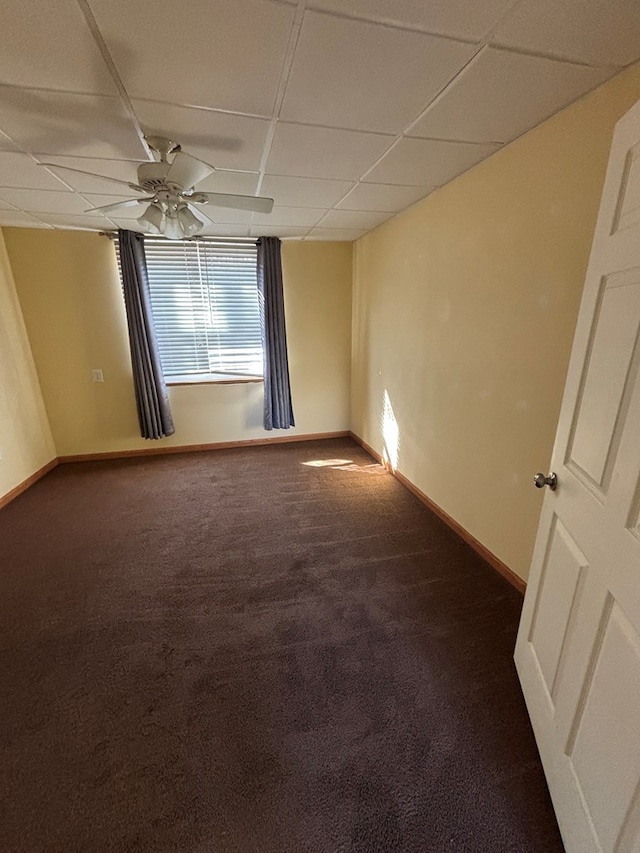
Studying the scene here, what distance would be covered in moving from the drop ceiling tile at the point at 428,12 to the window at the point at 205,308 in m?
3.01

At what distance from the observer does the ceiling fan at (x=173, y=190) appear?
5.08ft

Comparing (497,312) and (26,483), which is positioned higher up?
(497,312)

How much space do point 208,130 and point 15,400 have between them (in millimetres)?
2993

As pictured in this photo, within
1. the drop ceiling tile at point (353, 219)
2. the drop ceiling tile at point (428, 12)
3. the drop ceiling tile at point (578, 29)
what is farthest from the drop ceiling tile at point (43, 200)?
the drop ceiling tile at point (578, 29)

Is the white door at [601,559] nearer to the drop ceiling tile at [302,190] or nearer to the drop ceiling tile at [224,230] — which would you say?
the drop ceiling tile at [302,190]

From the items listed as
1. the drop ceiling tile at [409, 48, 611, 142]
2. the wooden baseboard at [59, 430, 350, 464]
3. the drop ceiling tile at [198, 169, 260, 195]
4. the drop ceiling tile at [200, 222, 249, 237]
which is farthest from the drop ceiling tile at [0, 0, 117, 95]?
the wooden baseboard at [59, 430, 350, 464]

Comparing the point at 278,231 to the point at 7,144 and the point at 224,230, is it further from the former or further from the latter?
the point at 7,144

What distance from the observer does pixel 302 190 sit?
2.36 m

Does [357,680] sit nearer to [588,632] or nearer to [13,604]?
[588,632]

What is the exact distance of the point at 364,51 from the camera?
3.74 ft

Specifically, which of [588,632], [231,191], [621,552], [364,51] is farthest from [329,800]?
[231,191]

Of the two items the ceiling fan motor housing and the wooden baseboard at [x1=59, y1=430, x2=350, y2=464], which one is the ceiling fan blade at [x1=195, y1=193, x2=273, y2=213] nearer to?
the ceiling fan motor housing

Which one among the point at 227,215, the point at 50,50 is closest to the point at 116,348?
the point at 227,215

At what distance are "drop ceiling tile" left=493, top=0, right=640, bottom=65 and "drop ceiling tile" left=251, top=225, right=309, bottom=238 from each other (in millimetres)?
2435
